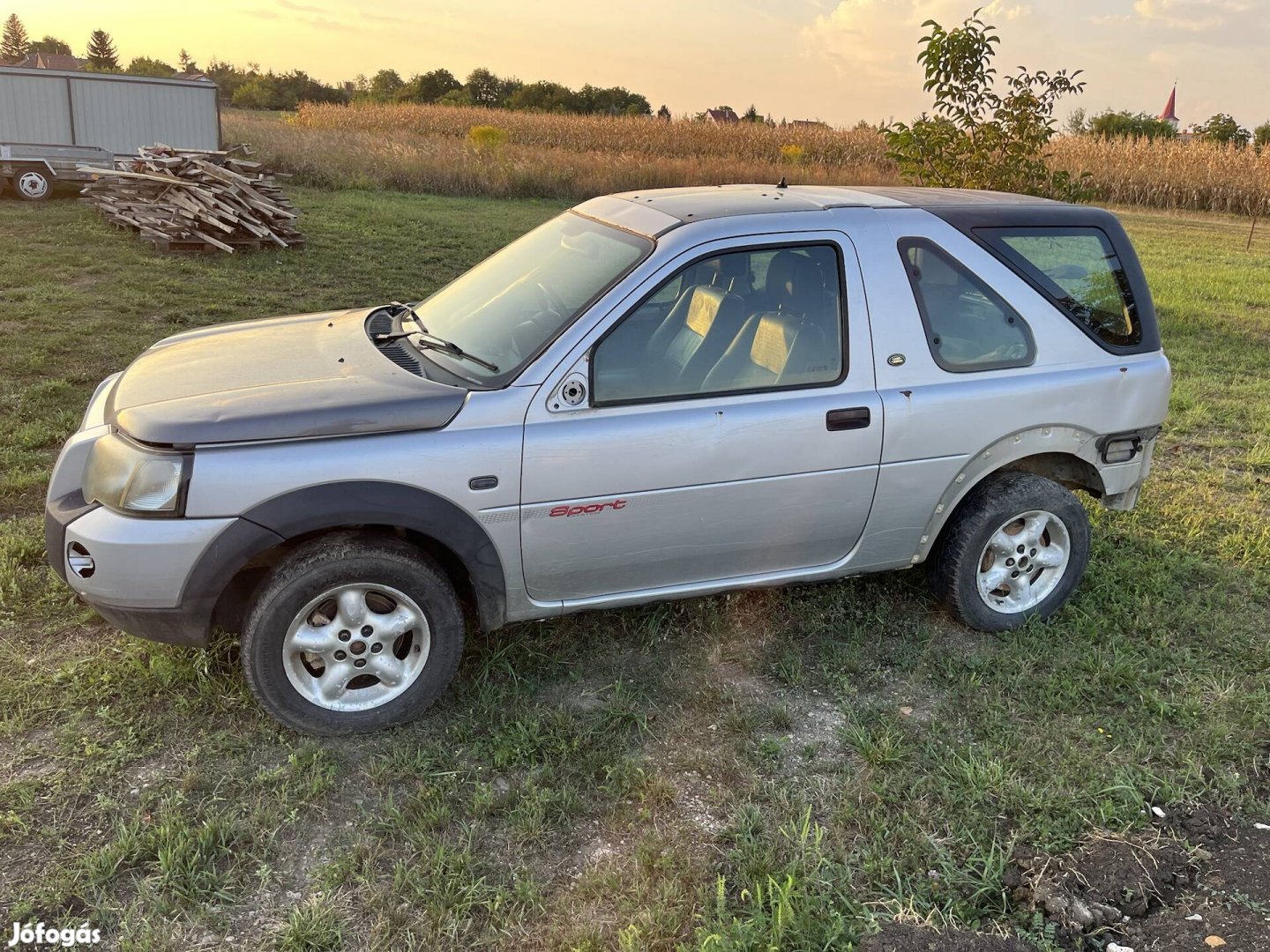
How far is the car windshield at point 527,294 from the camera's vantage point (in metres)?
3.50

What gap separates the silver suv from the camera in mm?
3143

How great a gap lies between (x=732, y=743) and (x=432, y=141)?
25645 mm

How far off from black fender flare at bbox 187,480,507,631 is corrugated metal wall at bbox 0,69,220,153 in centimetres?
1878

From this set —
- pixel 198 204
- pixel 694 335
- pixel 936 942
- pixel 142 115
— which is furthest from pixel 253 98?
pixel 936 942

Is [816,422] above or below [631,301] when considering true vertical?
below

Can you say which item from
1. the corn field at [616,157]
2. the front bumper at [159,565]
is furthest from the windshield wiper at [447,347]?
the corn field at [616,157]

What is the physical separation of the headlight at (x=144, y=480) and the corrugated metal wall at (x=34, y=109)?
59.6 ft

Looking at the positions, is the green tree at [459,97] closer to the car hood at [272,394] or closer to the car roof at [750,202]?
the car roof at [750,202]

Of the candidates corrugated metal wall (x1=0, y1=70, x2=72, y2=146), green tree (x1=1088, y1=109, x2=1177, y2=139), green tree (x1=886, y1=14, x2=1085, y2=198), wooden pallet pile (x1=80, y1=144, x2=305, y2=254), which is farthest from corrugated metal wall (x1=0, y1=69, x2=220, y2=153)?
green tree (x1=1088, y1=109, x2=1177, y2=139)

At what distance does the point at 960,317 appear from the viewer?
3.91m

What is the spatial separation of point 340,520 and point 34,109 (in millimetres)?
19208

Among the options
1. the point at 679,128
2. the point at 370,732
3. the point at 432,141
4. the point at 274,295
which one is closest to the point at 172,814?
the point at 370,732

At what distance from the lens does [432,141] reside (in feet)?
85.6

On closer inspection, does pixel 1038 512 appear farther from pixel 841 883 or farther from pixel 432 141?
pixel 432 141
